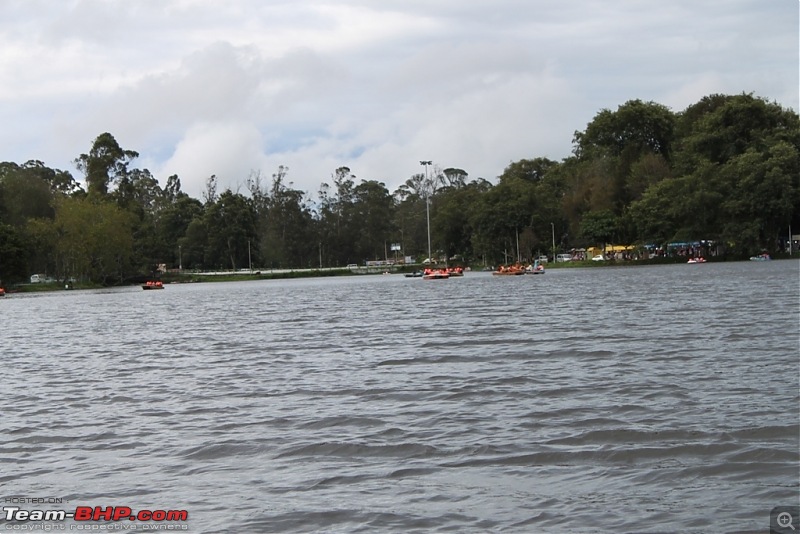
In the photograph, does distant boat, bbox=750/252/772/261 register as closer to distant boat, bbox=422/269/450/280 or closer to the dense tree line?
the dense tree line

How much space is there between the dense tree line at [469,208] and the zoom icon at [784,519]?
87776 mm

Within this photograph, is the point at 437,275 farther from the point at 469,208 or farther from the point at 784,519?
the point at 784,519

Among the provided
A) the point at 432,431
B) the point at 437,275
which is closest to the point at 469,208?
the point at 437,275

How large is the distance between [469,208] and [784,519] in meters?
131

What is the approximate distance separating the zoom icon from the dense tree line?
288 feet

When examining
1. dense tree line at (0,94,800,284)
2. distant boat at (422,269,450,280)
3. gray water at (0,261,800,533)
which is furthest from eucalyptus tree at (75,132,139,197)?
gray water at (0,261,800,533)

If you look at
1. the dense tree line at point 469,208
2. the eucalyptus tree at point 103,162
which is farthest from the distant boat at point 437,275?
the eucalyptus tree at point 103,162

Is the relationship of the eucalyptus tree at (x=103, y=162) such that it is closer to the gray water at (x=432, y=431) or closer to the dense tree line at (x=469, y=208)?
the dense tree line at (x=469, y=208)

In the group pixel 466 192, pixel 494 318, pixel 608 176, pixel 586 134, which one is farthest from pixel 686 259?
pixel 494 318

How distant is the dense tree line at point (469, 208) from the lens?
3770 inches

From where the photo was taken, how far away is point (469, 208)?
138 meters

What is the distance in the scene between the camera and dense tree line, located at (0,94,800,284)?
9575 centimetres

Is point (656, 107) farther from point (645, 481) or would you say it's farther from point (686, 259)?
point (645, 481)

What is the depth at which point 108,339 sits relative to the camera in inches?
1187
